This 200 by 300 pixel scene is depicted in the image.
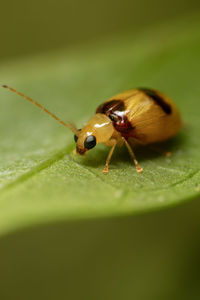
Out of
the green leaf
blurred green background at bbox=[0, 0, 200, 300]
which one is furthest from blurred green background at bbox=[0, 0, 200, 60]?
blurred green background at bbox=[0, 0, 200, 300]

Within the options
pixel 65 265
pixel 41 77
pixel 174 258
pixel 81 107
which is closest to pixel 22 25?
pixel 41 77

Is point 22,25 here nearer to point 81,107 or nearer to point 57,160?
point 81,107

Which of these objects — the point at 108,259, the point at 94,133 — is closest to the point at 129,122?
the point at 94,133

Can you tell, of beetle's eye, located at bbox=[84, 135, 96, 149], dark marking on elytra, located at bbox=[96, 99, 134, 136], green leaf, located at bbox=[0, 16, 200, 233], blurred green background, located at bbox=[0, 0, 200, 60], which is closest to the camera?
green leaf, located at bbox=[0, 16, 200, 233]

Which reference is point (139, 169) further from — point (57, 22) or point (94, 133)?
point (57, 22)

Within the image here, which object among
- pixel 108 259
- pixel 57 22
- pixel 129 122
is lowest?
pixel 108 259

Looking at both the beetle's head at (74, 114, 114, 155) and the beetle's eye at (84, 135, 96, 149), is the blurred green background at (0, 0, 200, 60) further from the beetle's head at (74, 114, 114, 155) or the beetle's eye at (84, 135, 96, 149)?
the beetle's eye at (84, 135, 96, 149)

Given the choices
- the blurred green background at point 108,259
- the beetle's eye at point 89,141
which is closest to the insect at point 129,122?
the beetle's eye at point 89,141
